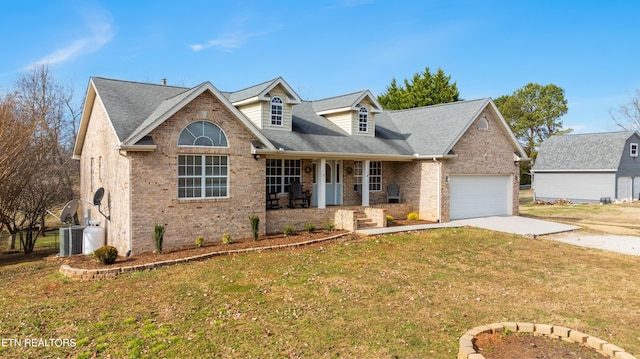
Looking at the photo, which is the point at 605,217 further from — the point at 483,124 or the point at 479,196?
the point at 483,124

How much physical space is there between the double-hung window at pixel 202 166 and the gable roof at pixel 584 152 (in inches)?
1387

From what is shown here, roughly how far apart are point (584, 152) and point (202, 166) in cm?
3779

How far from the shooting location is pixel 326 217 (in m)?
18.5

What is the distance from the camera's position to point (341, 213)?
1827 centimetres

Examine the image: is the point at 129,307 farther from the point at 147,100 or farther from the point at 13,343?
the point at 147,100

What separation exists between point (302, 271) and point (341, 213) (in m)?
6.41

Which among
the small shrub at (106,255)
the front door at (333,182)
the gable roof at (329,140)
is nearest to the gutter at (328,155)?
the gable roof at (329,140)

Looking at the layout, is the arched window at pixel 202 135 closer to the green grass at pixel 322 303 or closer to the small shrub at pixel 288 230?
the small shrub at pixel 288 230

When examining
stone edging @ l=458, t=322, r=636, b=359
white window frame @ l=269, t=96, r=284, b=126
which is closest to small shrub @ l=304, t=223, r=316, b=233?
white window frame @ l=269, t=96, r=284, b=126

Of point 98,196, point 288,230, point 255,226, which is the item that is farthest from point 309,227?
point 98,196

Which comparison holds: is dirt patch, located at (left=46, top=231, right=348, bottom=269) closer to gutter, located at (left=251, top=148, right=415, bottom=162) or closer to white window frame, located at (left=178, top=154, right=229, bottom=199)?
white window frame, located at (left=178, top=154, right=229, bottom=199)

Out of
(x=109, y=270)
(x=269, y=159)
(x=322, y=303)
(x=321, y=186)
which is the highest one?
(x=269, y=159)

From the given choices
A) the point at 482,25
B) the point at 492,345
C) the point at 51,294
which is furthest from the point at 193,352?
the point at 482,25

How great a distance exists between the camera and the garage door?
21.6 metres
